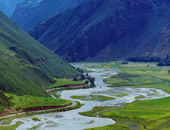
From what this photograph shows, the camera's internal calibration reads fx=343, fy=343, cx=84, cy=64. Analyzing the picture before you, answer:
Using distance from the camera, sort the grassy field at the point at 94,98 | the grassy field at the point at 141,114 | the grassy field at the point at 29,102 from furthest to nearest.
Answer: the grassy field at the point at 94,98
the grassy field at the point at 29,102
the grassy field at the point at 141,114

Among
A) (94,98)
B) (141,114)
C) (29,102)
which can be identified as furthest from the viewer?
(94,98)

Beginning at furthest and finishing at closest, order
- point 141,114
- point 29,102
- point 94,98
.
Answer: point 94,98 → point 29,102 → point 141,114

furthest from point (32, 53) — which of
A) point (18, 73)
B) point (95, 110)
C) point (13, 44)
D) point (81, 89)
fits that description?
point (95, 110)

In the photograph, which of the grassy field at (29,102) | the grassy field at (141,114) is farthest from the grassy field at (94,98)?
the grassy field at (29,102)

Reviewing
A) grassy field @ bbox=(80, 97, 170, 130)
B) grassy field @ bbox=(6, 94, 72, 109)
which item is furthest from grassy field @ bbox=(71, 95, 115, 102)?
grassy field @ bbox=(6, 94, 72, 109)

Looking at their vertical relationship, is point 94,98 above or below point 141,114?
above

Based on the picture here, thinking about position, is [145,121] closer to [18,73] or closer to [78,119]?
[78,119]

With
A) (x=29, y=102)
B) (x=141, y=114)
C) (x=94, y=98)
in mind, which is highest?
(x=29, y=102)

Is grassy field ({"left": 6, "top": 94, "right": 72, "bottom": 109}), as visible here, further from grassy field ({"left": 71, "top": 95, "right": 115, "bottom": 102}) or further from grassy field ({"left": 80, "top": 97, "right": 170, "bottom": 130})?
grassy field ({"left": 71, "top": 95, "right": 115, "bottom": 102})

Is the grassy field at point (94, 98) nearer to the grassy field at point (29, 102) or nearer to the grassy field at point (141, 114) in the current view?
the grassy field at point (141, 114)

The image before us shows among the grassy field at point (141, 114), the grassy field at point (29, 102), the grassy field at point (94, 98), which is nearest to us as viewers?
the grassy field at point (141, 114)

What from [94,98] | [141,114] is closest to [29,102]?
[141,114]

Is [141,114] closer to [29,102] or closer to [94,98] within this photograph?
[29,102]
